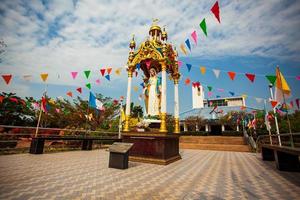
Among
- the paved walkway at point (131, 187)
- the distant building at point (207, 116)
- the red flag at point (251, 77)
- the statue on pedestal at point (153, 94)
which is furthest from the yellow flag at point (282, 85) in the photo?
the distant building at point (207, 116)

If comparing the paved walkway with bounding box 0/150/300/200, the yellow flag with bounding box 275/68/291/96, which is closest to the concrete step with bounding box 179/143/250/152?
the yellow flag with bounding box 275/68/291/96

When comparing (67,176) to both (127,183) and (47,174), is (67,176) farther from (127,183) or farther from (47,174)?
(127,183)

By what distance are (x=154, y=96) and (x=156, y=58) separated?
2272mm

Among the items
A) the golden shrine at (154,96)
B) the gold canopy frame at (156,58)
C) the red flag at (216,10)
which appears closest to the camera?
the red flag at (216,10)

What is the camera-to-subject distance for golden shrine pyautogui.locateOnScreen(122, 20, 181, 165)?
7.64 m

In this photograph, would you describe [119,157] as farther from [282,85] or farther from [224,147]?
[224,147]

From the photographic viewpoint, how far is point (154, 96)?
9.61 meters

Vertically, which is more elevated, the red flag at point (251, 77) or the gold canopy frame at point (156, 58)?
the gold canopy frame at point (156, 58)

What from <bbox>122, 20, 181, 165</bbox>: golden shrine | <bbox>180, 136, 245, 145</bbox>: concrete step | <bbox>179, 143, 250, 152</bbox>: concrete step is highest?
<bbox>122, 20, 181, 165</bbox>: golden shrine

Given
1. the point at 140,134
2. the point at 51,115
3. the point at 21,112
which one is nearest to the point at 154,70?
the point at 140,134

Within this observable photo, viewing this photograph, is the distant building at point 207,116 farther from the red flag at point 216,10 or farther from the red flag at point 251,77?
the red flag at point 216,10

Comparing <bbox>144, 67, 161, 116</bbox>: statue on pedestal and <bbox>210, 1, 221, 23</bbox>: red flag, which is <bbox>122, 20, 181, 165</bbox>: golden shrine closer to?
<bbox>144, 67, 161, 116</bbox>: statue on pedestal

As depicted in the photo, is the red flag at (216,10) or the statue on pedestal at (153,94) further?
the statue on pedestal at (153,94)

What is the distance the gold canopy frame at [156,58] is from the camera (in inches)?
357
